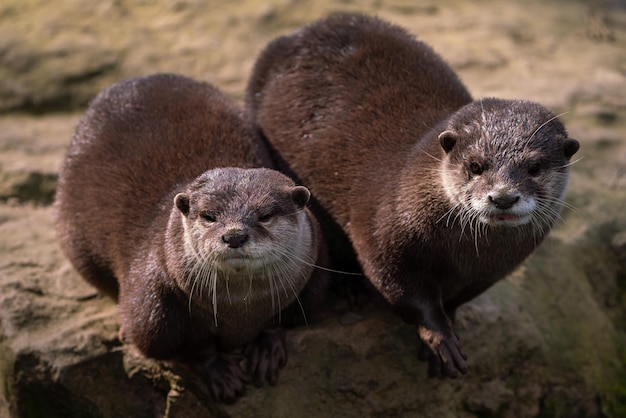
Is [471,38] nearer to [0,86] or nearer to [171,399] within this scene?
[0,86]

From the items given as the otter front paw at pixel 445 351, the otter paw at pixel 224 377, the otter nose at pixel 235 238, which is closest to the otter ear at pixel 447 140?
the otter front paw at pixel 445 351

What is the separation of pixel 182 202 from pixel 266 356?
0.68 m

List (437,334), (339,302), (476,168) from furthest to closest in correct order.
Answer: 1. (339,302)
2. (437,334)
3. (476,168)

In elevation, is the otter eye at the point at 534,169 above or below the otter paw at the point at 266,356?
above

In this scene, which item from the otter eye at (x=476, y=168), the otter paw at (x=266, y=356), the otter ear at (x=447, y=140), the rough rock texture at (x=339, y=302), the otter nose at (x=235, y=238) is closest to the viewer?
the otter nose at (x=235, y=238)

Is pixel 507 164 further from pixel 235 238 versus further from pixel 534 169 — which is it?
pixel 235 238

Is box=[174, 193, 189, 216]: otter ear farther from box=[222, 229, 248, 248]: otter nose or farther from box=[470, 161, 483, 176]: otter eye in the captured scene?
box=[470, 161, 483, 176]: otter eye

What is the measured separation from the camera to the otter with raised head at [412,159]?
119 inches

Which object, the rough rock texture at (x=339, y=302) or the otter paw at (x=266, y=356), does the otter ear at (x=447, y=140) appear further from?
the otter paw at (x=266, y=356)

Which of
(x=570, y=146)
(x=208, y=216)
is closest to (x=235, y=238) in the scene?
(x=208, y=216)

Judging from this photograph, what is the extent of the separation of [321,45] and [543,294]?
57.8 inches

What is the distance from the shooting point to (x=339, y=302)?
3660mm

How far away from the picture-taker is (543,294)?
393cm

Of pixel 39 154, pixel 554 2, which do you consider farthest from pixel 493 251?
pixel 554 2
